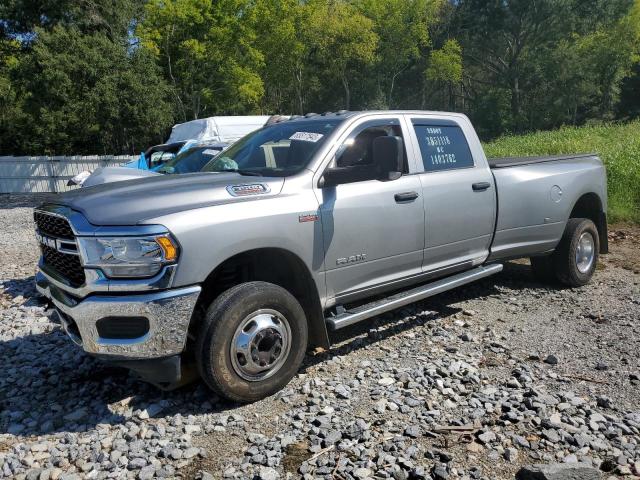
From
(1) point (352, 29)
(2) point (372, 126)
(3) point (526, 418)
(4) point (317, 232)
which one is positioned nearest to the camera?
(3) point (526, 418)

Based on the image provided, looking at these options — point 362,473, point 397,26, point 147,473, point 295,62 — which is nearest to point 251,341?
point 147,473

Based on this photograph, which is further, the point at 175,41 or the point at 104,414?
the point at 175,41

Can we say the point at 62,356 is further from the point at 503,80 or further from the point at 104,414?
the point at 503,80

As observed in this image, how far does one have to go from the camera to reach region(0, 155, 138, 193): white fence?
22.9 metres

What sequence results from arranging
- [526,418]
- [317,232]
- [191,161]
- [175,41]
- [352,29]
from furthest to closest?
[352,29] < [175,41] < [191,161] < [317,232] < [526,418]

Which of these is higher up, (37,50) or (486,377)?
(37,50)

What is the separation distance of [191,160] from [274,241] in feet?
19.5

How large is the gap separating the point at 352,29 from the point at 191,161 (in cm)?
3433

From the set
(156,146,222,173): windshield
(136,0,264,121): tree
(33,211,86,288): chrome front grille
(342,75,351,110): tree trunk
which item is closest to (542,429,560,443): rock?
(33,211,86,288): chrome front grille

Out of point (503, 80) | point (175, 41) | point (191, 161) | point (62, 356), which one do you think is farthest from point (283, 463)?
point (503, 80)

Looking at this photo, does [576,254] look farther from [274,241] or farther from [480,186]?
[274,241]

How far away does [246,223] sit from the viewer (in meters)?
3.40

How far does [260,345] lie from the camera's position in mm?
3588

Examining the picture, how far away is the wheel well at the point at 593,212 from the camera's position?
641 cm
